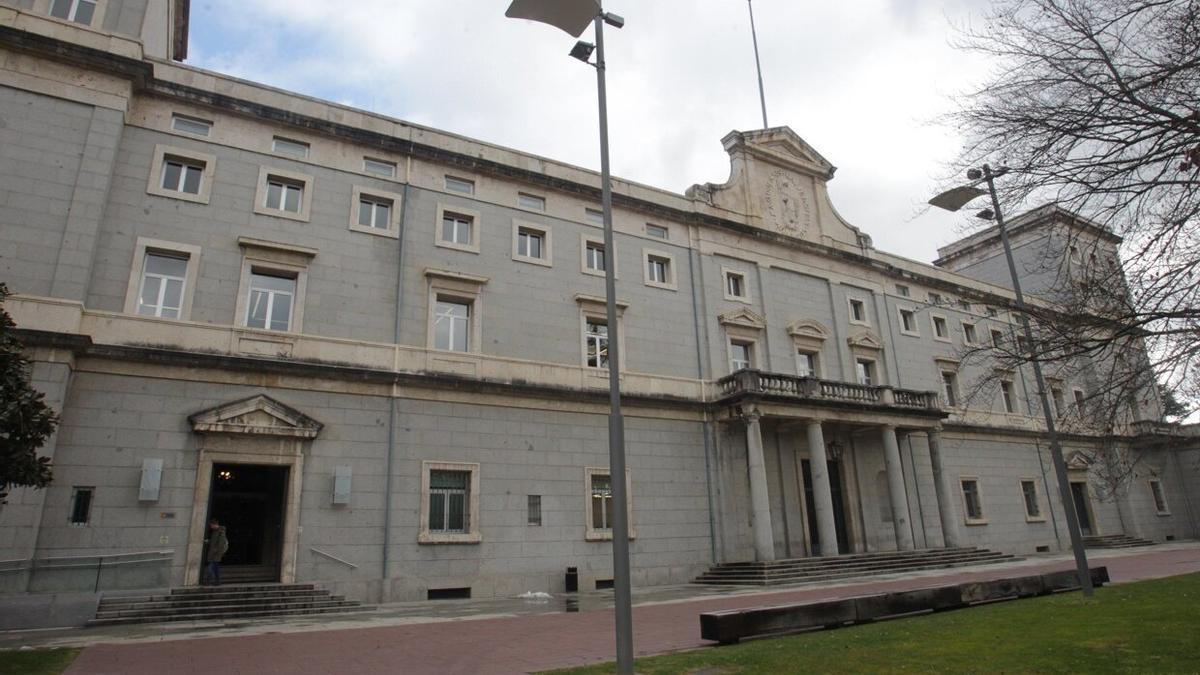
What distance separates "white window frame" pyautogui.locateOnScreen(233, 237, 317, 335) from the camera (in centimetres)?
1956

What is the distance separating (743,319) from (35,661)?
78.2 ft

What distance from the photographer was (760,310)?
29.3m

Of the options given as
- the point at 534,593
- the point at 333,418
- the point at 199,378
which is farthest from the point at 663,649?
the point at 199,378

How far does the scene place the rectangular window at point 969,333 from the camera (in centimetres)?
3722

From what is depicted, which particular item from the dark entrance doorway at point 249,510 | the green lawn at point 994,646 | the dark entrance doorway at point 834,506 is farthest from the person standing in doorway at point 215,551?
the dark entrance doorway at point 834,506

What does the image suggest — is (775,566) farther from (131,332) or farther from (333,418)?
(131,332)

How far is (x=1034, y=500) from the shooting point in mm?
35812

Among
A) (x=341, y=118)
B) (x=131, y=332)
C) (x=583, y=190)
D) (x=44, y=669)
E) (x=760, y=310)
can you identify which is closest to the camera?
(x=44, y=669)

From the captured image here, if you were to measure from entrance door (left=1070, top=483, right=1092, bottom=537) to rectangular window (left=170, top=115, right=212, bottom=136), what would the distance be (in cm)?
4326

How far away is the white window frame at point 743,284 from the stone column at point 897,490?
764 centimetres

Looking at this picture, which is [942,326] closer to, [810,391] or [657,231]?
[810,391]

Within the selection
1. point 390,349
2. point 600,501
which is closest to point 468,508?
point 600,501

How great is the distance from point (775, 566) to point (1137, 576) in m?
9.55

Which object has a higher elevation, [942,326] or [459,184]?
[459,184]
